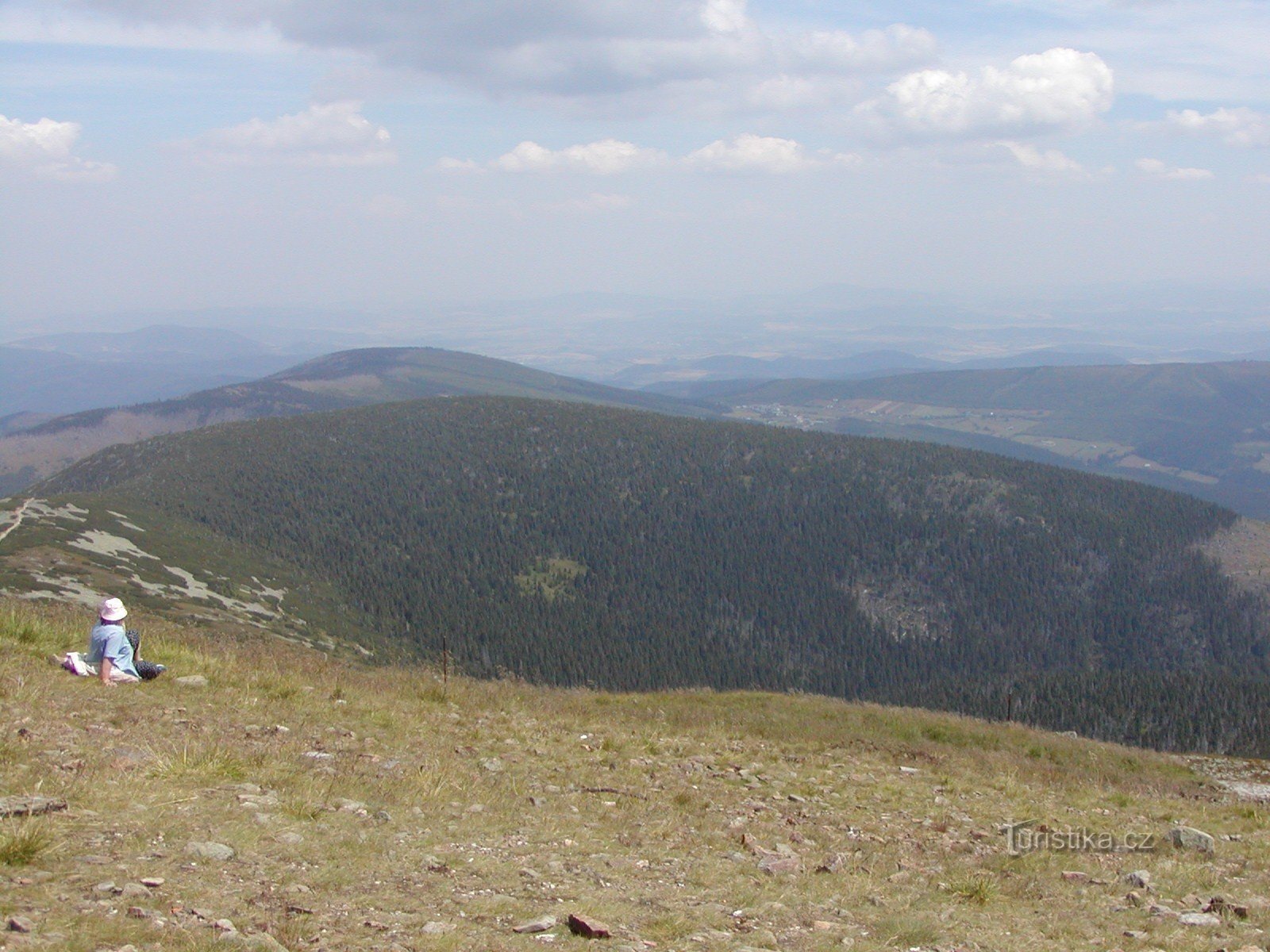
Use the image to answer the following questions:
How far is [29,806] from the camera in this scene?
348 inches

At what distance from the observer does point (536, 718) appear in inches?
749

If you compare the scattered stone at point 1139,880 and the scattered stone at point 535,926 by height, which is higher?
the scattered stone at point 535,926

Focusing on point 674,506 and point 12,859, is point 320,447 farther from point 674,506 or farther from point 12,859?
point 12,859

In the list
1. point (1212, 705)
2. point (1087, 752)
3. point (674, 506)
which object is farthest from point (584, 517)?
point (1087, 752)

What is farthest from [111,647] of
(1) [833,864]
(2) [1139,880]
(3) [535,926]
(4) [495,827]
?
(2) [1139,880]

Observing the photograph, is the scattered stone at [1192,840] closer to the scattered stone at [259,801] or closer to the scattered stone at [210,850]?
the scattered stone at [259,801]

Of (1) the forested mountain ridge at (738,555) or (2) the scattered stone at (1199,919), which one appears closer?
(2) the scattered stone at (1199,919)

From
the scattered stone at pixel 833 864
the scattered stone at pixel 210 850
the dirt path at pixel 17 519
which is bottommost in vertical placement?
the dirt path at pixel 17 519

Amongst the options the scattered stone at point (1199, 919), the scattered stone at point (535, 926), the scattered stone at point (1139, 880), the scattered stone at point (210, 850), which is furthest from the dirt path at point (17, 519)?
the scattered stone at point (1199, 919)

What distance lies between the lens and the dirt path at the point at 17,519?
75.4m

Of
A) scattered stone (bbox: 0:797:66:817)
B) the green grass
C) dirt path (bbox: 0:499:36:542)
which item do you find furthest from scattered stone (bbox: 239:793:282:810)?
dirt path (bbox: 0:499:36:542)

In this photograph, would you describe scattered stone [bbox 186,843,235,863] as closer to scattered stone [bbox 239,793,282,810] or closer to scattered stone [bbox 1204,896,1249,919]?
scattered stone [bbox 239,793,282,810]

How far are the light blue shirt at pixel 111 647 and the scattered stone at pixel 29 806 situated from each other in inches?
255

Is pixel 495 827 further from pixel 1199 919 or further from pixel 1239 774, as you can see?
pixel 1239 774
